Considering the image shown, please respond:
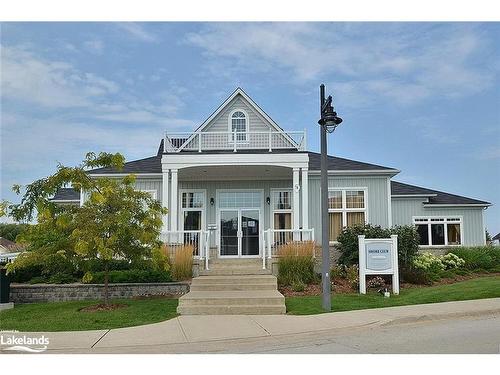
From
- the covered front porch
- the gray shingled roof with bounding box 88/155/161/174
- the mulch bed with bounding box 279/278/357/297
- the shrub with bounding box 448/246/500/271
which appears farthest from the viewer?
the gray shingled roof with bounding box 88/155/161/174

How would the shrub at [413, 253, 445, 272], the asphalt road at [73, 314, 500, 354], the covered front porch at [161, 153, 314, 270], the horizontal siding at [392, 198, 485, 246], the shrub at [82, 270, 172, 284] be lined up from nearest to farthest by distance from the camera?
the asphalt road at [73, 314, 500, 354]
the shrub at [82, 270, 172, 284]
the shrub at [413, 253, 445, 272]
the covered front porch at [161, 153, 314, 270]
the horizontal siding at [392, 198, 485, 246]

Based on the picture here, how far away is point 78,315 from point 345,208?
40.8ft

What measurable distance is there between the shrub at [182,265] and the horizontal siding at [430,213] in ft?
34.3

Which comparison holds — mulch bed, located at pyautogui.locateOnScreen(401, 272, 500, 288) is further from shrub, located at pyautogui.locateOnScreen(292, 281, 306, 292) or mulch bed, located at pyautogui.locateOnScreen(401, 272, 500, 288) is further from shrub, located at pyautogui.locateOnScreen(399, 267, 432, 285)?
shrub, located at pyautogui.locateOnScreen(292, 281, 306, 292)

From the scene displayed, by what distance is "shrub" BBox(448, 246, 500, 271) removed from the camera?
18.5 meters

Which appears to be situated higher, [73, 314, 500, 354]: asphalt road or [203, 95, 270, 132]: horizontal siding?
[203, 95, 270, 132]: horizontal siding

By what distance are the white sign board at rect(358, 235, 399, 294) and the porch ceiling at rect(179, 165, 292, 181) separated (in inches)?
230

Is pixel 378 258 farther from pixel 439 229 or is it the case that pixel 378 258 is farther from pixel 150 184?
pixel 150 184

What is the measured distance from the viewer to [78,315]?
11.0 m

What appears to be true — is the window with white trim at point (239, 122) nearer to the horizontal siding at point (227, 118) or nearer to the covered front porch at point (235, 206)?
the horizontal siding at point (227, 118)

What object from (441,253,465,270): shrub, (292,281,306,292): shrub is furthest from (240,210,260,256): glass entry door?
(441,253,465,270): shrub

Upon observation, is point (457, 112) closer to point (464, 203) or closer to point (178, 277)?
point (464, 203)

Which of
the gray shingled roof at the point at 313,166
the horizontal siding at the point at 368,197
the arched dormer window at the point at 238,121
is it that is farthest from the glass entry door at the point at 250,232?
the arched dormer window at the point at 238,121

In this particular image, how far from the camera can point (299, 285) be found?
13.9 meters
